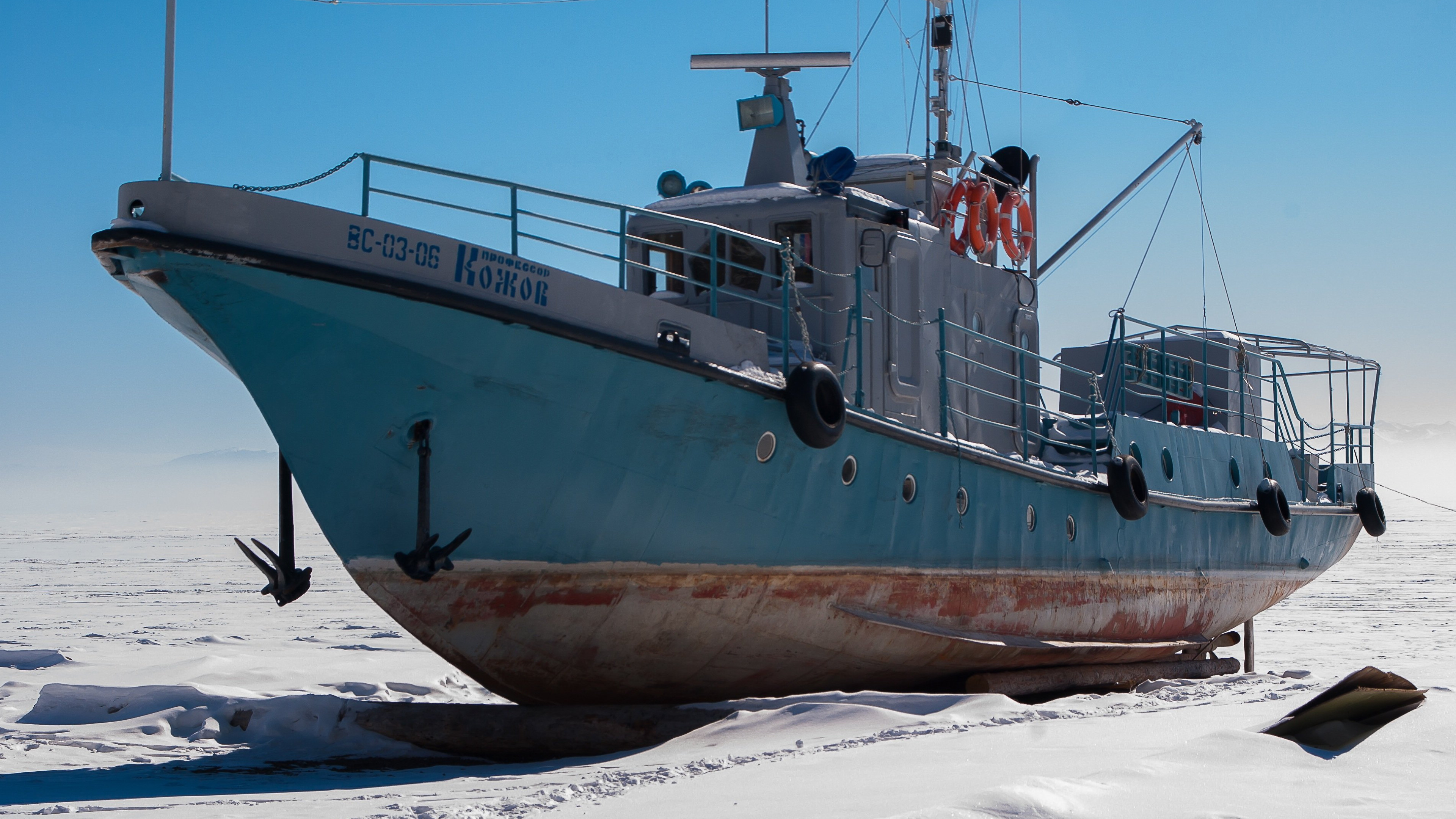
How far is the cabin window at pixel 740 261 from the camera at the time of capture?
9719mm

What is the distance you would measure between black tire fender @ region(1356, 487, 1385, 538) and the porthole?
38.9ft

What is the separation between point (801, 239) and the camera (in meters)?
9.65

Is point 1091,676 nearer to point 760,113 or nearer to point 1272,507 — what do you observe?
point 1272,507

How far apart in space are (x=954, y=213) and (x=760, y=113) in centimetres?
197

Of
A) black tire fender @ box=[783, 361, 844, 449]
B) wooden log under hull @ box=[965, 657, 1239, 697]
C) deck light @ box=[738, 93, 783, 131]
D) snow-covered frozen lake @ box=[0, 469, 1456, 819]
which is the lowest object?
wooden log under hull @ box=[965, 657, 1239, 697]

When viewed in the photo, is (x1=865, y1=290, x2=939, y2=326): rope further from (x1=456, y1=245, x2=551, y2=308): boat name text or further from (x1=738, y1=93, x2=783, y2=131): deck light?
(x1=456, y1=245, x2=551, y2=308): boat name text

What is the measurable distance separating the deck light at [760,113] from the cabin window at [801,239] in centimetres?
142

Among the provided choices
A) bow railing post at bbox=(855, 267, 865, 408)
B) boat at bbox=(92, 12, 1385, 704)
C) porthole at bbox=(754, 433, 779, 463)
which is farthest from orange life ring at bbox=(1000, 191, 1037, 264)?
porthole at bbox=(754, 433, 779, 463)

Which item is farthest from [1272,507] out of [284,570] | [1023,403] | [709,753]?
[284,570]

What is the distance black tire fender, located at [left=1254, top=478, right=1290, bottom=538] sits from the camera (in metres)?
13.8

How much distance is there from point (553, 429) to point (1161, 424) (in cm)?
756

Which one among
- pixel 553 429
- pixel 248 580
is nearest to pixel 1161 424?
pixel 553 429

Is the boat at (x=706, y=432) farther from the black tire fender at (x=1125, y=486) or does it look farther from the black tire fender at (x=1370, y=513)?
the black tire fender at (x=1370, y=513)

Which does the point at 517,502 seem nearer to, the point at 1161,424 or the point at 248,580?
the point at 1161,424
